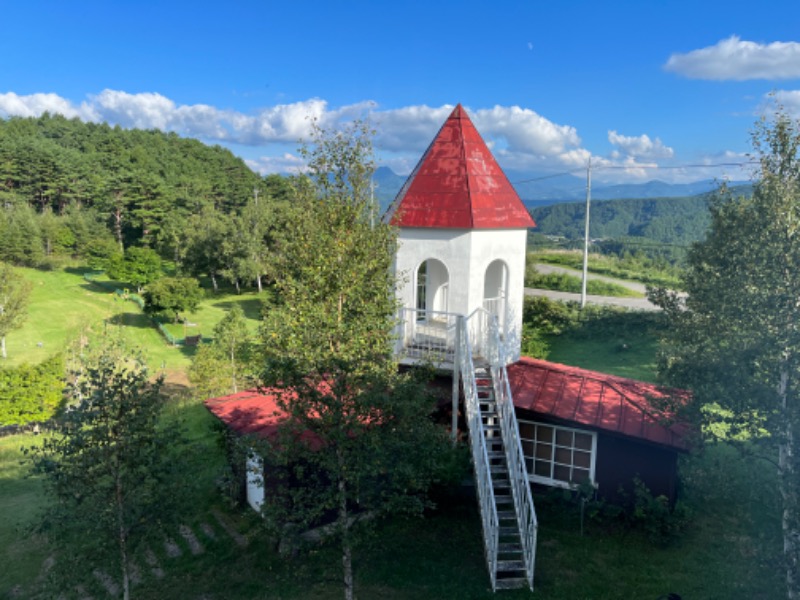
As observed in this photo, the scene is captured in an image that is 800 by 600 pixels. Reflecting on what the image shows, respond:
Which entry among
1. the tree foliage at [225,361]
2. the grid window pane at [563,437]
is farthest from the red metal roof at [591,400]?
the tree foliage at [225,361]

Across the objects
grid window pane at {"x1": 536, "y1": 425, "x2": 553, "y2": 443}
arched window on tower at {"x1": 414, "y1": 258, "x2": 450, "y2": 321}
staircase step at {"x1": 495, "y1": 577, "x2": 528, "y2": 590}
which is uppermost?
arched window on tower at {"x1": 414, "y1": 258, "x2": 450, "y2": 321}

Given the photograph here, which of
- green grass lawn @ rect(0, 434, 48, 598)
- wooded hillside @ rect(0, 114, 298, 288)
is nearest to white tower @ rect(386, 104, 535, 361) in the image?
green grass lawn @ rect(0, 434, 48, 598)

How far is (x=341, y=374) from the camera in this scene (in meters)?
7.23

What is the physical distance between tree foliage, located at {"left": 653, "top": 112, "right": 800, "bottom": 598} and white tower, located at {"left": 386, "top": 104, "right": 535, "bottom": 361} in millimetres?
4628

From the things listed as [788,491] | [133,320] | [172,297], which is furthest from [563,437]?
[133,320]

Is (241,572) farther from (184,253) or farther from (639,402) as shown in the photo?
(184,253)

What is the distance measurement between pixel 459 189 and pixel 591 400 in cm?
534

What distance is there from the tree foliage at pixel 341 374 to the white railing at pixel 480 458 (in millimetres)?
1663

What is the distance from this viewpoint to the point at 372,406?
7238mm

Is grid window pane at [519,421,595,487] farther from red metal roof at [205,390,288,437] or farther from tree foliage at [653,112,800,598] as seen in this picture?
red metal roof at [205,390,288,437]

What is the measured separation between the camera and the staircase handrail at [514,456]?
28.5 feet

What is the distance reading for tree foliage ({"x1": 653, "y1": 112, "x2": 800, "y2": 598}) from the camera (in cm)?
676

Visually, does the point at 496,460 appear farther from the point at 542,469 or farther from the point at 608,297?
the point at 608,297

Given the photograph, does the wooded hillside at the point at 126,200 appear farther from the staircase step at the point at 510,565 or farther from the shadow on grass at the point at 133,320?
the staircase step at the point at 510,565
